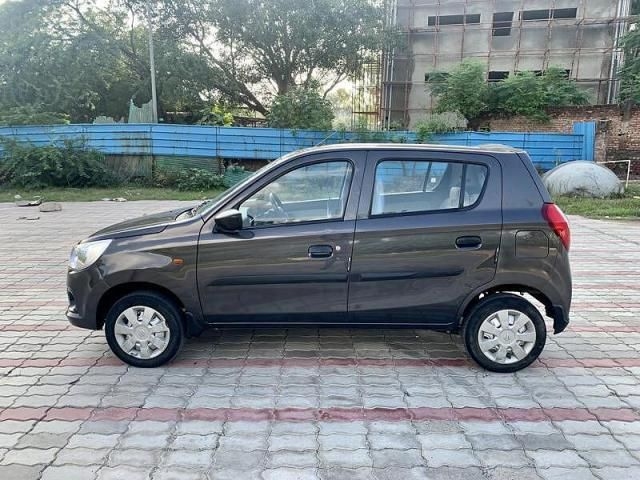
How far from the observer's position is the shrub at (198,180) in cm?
1562

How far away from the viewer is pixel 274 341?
13.6 feet

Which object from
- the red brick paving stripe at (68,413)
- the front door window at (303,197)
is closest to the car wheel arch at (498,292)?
the front door window at (303,197)

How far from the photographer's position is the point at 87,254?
3584 mm

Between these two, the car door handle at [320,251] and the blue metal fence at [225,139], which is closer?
the car door handle at [320,251]

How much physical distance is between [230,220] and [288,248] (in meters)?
0.45

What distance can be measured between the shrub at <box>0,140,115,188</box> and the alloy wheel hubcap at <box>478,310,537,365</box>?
50.2 ft

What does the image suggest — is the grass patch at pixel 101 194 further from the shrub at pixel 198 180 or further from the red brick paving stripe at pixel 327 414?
the red brick paving stripe at pixel 327 414

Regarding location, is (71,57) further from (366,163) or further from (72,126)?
(366,163)

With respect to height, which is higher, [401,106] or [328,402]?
[401,106]

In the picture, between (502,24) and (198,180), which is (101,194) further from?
(502,24)

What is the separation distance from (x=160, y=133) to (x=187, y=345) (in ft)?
44.3

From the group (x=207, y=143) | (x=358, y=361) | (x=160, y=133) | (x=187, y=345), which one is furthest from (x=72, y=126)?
(x=358, y=361)

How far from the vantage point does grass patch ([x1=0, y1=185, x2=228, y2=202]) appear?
14180 millimetres

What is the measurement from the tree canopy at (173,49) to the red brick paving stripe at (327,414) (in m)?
20.3
